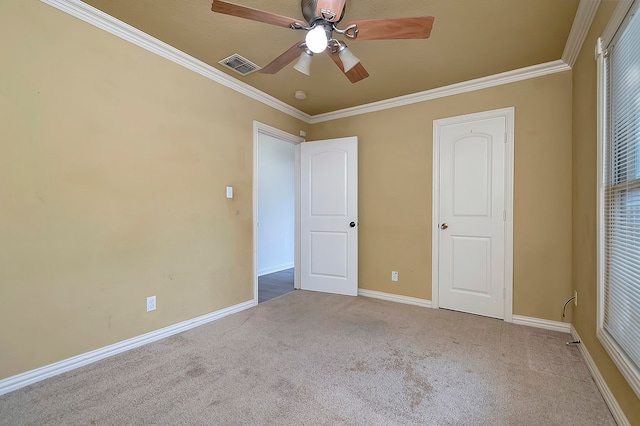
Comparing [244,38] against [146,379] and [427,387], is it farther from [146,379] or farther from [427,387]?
[427,387]

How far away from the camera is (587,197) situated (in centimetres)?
212

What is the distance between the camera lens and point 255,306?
10.9 ft

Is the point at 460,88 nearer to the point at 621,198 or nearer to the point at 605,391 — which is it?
the point at 621,198

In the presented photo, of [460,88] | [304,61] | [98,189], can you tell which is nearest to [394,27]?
[304,61]

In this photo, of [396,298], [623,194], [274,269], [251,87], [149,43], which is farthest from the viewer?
[274,269]

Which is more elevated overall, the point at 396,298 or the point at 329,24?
the point at 329,24

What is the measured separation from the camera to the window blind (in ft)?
4.49

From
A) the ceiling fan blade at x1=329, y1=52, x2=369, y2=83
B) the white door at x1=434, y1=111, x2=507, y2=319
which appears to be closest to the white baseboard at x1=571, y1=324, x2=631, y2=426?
the white door at x1=434, y1=111, x2=507, y2=319

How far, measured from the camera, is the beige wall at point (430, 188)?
2.67m

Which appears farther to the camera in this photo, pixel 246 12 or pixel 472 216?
pixel 472 216

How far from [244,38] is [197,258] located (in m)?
2.01

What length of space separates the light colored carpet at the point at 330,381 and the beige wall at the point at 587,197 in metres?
0.23

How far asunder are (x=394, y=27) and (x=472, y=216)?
2.20 m

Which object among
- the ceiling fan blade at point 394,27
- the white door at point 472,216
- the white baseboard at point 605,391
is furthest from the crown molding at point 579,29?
the white baseboard at point 605,391
